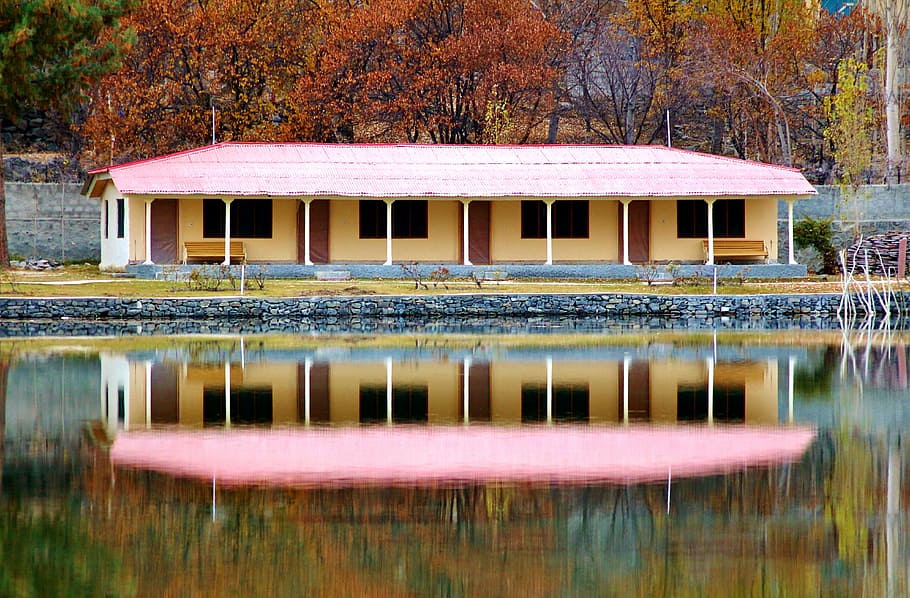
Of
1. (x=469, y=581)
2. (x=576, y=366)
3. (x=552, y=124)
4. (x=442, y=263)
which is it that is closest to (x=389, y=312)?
(x=442, y=263)

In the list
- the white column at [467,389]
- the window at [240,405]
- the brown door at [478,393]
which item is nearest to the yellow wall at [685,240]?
the white column at [467,389]

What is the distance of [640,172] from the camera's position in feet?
129

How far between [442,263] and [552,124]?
20.3 meters

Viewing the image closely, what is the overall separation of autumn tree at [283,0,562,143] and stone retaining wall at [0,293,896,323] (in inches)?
661

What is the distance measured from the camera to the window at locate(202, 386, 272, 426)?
15.3 m

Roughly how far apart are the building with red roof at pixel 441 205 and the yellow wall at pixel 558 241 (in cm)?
3

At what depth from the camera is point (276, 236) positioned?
128 feet

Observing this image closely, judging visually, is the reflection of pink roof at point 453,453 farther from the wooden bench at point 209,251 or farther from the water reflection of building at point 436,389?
the wooden bench at point 209,251

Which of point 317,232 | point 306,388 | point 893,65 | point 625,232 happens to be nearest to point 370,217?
point 317,232

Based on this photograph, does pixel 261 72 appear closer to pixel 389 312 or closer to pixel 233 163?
pixel 233 163

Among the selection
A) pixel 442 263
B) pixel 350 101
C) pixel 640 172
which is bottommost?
pixel 442 263

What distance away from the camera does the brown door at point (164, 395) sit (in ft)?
50.9

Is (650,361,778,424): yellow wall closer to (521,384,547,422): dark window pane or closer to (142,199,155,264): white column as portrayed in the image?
(521,384,547,422): dark window pane

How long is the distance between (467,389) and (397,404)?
164 centimetres
